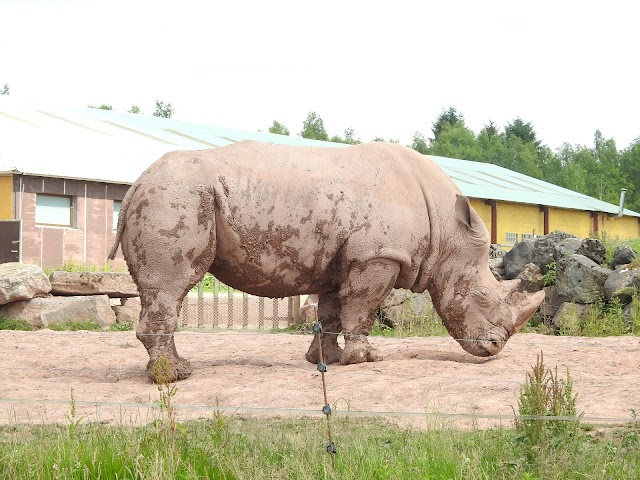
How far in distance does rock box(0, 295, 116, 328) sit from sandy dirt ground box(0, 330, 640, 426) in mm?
2541

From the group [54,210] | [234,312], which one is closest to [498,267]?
[234,312]

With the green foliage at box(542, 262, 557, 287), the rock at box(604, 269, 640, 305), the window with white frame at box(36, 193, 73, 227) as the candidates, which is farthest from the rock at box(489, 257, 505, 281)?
the window with white frame at box(36, 193, 73, 227)

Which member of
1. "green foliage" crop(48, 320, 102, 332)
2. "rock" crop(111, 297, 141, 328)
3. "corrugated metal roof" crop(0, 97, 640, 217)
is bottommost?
"green foliage" crop(48, 320, 102, 332)

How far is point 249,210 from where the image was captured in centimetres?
891

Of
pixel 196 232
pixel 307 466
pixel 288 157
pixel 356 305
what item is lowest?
pixel 307 466

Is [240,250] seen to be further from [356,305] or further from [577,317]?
[577,317]

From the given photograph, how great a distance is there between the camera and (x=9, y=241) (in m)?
19.1

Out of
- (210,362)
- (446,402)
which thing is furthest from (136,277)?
(446,402)

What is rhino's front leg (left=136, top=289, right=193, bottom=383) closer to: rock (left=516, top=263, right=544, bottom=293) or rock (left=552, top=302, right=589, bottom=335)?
rock (left=552, top=302, right=589, bottom=335)

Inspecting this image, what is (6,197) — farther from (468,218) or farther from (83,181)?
(468,218)

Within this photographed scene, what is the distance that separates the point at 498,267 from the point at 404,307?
6.32ft

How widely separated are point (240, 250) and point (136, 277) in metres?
0.95

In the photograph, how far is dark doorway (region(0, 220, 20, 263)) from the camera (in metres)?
19.0

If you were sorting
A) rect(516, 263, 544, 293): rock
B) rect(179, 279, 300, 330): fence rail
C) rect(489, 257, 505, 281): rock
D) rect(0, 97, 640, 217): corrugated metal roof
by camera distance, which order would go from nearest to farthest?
1. rect(516, 263, 544, 293): rock
2. rect(489, 257, 505, 281): rock
3. rect(179, 279, 300, 330): fence rail
4. rect(0, 97, 640, 217): corrugated metal roof
